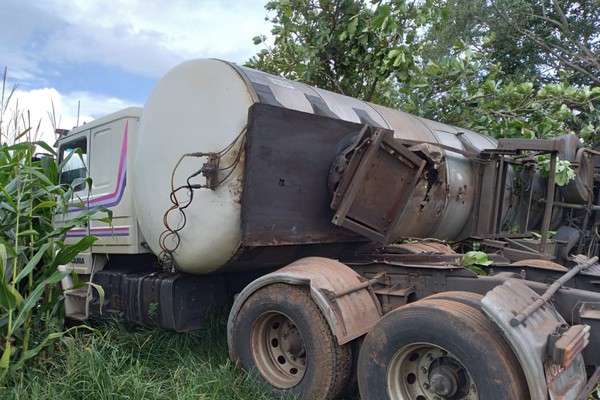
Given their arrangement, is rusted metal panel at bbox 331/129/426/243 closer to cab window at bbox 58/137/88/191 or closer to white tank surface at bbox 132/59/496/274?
white tank surface at bbox 132/59/496/274

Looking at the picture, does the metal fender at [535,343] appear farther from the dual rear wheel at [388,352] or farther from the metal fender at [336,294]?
the metal fender at [336,294]

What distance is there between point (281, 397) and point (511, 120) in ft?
19.3

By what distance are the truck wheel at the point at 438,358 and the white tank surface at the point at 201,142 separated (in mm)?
1452

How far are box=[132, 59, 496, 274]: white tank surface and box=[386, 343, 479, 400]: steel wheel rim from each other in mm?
1567

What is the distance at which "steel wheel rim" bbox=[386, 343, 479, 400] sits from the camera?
2939 millimetres

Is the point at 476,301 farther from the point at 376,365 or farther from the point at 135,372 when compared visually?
the point at 135,372

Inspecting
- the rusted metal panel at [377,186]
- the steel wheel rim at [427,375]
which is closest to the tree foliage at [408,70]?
the rusted metal panel at [377,186]

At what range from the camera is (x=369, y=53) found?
7.98m

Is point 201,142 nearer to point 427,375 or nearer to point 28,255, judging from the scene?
point 28,255

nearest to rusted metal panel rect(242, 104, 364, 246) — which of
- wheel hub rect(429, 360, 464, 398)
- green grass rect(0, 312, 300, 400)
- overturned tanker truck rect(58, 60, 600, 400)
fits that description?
overturned tanker truck rect(58, 60, 600, 400)

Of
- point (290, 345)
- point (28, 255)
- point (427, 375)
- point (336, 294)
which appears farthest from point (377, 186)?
point (28, 255)

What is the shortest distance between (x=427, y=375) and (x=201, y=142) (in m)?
2.42

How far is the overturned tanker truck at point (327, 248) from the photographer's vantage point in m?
2.93

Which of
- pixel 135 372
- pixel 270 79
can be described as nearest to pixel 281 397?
pixel 135 372
